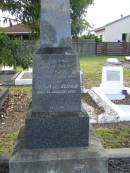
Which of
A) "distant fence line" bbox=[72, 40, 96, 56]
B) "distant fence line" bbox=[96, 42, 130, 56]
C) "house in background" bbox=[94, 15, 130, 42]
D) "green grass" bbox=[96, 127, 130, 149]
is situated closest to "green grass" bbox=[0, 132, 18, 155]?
"green grass" bbox=[96, 127, 130, 149]

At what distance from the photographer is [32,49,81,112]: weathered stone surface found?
586cm

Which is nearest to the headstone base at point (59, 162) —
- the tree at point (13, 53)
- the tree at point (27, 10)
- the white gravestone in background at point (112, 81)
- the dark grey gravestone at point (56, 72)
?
the dark grey gravestone at point (56, 72)

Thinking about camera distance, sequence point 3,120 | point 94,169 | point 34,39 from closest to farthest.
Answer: point 94,169, point 3,120, point 34,39

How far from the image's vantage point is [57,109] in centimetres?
589

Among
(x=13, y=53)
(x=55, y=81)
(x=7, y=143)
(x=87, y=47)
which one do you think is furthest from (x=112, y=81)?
(x=87, y=47)

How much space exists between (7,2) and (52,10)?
4569 mm

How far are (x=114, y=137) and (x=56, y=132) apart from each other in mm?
2712

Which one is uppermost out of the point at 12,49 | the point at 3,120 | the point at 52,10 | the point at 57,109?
the point at 52,10

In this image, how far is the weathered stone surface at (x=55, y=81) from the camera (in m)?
5.86

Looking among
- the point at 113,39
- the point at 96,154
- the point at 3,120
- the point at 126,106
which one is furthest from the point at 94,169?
the point at 113,39

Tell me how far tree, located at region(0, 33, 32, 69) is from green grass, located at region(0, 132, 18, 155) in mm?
2203

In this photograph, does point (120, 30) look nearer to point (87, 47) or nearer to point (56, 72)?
point (87, 47)

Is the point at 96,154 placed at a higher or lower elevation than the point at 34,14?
lower

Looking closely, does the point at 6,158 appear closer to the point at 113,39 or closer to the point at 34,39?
the point at 34,39
